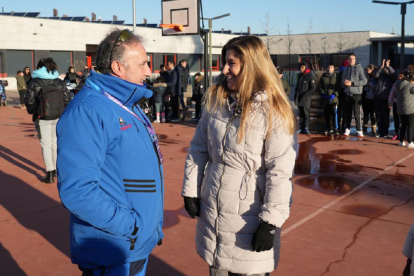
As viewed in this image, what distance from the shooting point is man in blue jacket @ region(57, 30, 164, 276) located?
1988 millimetres

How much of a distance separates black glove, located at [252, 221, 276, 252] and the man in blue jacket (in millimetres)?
564

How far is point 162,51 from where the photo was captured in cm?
4188

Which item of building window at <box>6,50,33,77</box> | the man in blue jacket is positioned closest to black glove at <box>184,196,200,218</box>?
the man in blue jacket

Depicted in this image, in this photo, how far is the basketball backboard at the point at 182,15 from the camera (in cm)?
1628

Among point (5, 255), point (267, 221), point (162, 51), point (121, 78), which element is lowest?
point (5, 255)

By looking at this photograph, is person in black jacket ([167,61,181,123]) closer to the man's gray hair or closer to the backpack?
the backpack

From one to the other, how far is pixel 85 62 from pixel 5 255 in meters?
33.4

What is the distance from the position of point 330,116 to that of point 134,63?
991 cm

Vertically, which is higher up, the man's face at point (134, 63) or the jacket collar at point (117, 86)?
the man's face at point (134, 63)

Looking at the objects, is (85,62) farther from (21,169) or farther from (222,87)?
(222,87)

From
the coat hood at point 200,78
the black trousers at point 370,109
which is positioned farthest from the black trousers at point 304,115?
the coat hood at point 200,78

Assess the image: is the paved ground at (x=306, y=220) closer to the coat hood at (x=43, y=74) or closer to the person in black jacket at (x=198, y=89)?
the coat hood at (x=43, y=74)

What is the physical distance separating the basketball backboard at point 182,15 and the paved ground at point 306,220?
8.41 meters

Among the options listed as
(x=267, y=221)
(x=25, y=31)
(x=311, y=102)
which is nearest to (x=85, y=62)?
(x=25, y=31)
